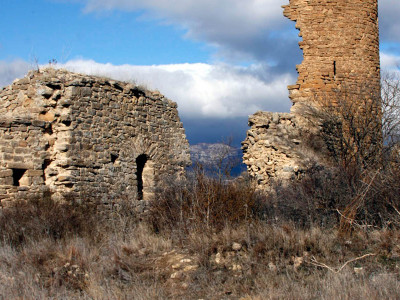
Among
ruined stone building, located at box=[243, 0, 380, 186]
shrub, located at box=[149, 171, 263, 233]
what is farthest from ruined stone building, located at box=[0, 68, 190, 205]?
ruined stone building, located at box=[243, 0, 380, 186]

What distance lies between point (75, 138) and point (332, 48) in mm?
9449

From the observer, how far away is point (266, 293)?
228 inches

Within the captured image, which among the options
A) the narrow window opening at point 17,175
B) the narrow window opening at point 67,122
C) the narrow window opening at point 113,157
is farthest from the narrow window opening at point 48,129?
the narrow window opening at point 113,157

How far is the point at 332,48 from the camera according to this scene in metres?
15.7

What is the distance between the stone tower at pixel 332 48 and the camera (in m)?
15.7

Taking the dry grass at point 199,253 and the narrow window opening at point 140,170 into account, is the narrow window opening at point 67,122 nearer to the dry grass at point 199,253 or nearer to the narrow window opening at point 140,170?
the dry grass at point 199,253

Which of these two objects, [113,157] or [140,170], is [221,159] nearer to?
[113,157]

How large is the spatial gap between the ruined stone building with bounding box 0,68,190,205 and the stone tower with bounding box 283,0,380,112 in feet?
19.6

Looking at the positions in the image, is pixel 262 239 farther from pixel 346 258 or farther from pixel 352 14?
pixel 352 14

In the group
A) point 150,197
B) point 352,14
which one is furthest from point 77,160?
point 352,14

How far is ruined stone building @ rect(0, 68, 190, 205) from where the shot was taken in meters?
10.0

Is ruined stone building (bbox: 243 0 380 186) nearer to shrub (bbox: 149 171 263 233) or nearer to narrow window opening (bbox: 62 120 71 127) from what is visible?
shrub (bbox: 149 171 263 233)

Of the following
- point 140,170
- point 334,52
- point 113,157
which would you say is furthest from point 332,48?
point 113,157

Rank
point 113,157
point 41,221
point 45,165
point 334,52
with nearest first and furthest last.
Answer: point 41,221 → point 45,165 → point 113,157 → point 334,52
